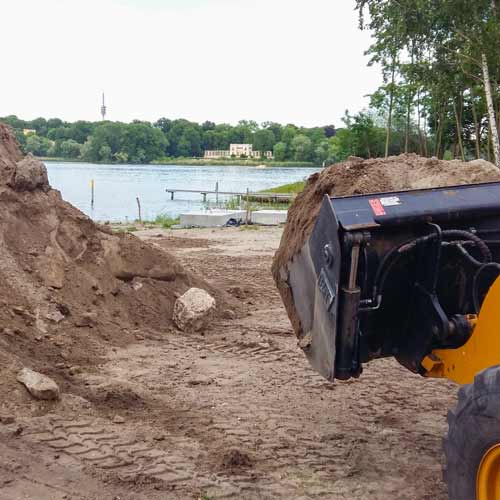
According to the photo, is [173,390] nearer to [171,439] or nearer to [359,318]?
[171,439]

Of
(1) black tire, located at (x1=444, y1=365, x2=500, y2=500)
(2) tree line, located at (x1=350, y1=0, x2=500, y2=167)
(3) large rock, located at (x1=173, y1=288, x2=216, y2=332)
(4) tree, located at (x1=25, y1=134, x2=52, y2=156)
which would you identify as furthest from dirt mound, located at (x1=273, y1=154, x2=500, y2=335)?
(4) tree, located at (x1=25, y1=134, x2=52, y2=156)

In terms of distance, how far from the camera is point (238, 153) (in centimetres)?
10631

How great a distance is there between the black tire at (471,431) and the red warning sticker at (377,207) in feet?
3.16

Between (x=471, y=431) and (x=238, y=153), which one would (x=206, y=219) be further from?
(x=238, y=153)

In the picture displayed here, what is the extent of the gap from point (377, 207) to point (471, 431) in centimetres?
118

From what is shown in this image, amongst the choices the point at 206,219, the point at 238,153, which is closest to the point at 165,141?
the point at 238,153

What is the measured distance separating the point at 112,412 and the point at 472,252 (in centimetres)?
287

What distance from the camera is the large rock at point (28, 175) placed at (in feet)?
25.6

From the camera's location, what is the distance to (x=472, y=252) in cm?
379

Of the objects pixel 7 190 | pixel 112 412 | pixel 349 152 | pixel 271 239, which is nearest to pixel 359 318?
pixel 112 412

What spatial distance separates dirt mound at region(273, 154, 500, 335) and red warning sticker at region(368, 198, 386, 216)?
1.06 metres

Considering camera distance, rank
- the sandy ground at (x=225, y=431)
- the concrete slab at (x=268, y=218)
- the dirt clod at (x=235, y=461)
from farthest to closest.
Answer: the concrete slab at (x=268, y=218) < the dirt clod at (x=235, y=461) < the sandy ground at (x=225, y=431)

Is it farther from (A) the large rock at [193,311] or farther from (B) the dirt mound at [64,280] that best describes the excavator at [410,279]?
(A) the large rock at [193,311]

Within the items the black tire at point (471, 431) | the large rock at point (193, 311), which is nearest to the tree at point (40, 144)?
the large rock at point (193, 311)
